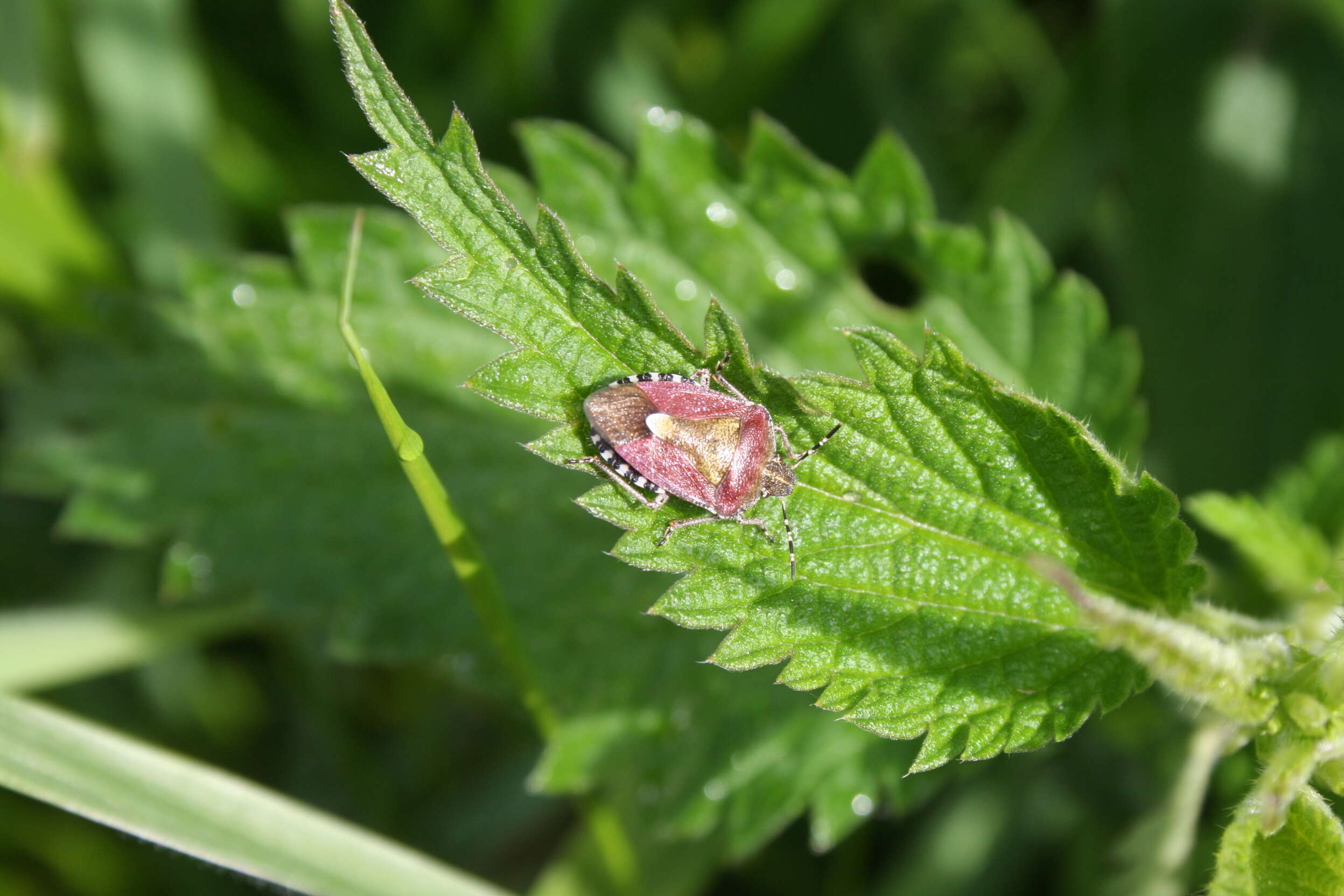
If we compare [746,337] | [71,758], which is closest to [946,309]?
[746,337]

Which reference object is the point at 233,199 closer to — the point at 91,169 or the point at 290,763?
the point at 91,169

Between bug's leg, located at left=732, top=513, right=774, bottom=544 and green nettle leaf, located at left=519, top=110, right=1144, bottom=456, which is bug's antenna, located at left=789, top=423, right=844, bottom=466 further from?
green nettle leaf, located at left=519, top=110, right=1144, bottom=456

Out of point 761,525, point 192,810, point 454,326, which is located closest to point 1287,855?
point 761,525

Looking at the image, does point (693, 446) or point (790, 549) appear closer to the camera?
point (790, 549)

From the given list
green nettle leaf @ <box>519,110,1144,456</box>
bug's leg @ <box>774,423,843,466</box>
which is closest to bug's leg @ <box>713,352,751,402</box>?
bug's leg @ <box>774,423,843,466</box>

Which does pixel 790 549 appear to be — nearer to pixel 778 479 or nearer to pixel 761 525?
pixel 761 525

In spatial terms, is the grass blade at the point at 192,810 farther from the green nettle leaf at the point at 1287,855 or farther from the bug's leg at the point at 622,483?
the green nettle leaf at the point at 1287,855
